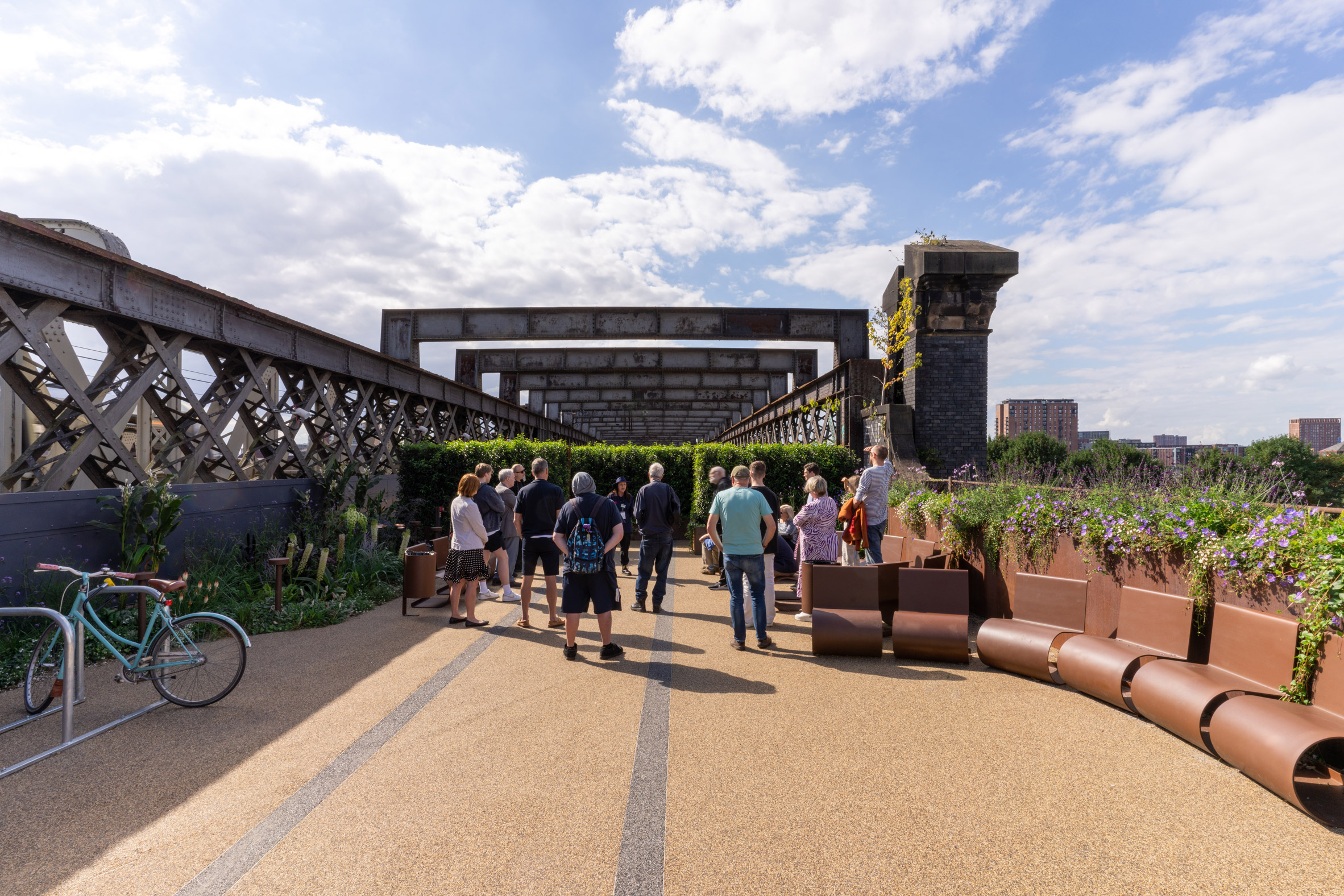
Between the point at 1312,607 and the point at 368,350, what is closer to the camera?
the point at 1312,607

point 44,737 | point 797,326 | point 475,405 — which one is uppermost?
point 797,326

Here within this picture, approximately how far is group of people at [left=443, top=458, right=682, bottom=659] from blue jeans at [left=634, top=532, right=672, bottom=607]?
1cm

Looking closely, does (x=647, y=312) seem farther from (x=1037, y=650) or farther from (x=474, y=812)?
(x=474, y=812)

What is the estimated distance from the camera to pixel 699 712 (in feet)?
15.1

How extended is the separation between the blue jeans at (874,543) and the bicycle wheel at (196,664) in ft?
22.2

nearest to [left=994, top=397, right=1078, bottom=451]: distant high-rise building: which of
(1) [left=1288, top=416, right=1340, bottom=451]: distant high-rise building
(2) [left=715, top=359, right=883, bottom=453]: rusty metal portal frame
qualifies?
(1) [left=1288, top=416, right=1340, bottom=451]: distant high-rise building

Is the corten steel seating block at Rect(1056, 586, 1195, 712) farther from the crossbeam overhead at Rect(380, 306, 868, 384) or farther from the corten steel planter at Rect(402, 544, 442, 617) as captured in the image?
the crossbeam overhead at Rect(380, 306, 868, 384)

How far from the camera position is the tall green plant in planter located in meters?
7.02

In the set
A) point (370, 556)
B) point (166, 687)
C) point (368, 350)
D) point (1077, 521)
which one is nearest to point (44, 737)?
point (166, 687)

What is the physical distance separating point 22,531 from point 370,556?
4.06 m

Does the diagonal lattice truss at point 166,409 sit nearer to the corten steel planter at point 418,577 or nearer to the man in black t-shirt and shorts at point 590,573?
the corten steel planter at point 418,577

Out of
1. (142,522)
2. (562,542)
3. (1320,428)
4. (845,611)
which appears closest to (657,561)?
(562,542)

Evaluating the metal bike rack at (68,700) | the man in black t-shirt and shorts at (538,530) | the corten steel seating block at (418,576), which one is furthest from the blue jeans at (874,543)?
the metal bike rack at (68,700)

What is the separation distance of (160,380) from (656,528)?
752cm
